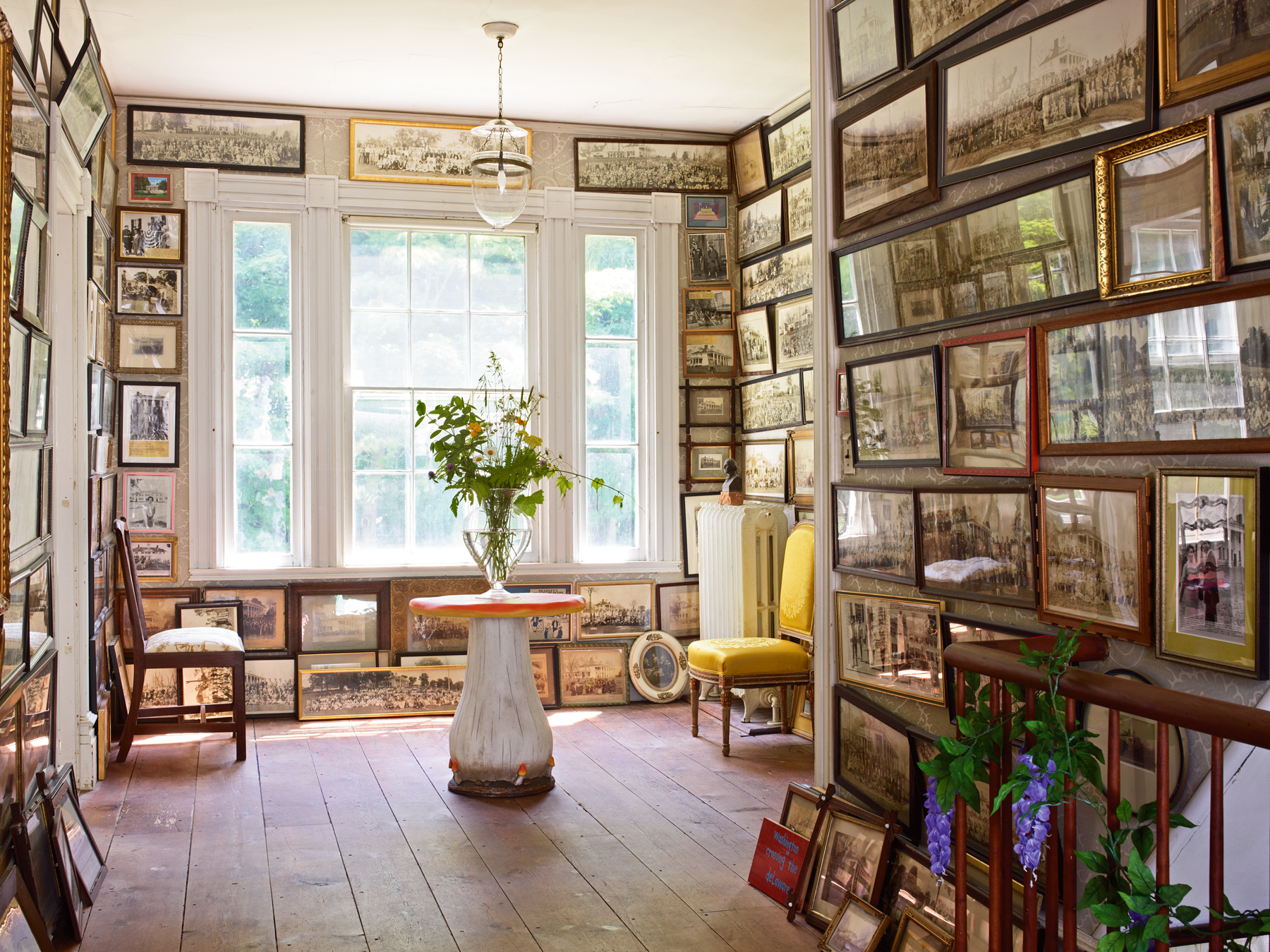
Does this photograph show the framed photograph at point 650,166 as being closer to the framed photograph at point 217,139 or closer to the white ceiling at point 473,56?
the white ceiling at point 473,56

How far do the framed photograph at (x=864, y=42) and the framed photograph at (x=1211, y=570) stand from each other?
63.9 inches

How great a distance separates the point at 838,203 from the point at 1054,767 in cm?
225

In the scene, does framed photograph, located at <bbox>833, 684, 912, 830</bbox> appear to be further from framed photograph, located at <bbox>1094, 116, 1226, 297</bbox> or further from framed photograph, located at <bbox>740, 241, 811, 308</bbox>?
framed photograph, located at <bbox>740, 241, 811, 308</bbox>

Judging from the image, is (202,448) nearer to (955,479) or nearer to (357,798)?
(357,798)

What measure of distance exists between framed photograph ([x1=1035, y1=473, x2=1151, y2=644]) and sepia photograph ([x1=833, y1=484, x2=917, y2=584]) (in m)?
0.60

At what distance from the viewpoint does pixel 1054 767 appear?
173 cm

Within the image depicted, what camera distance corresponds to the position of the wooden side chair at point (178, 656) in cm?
489

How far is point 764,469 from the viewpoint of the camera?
607cm

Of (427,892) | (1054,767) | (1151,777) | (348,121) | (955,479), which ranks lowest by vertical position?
(427,892)

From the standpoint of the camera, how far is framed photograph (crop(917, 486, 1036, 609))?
2.71 meters

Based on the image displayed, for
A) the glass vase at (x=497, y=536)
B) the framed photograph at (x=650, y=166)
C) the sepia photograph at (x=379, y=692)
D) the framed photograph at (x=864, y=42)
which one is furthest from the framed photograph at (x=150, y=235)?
the framed photograph at (x=864, y=42)

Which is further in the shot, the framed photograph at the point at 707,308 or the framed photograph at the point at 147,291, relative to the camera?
the framed photograph at the point at 707,308

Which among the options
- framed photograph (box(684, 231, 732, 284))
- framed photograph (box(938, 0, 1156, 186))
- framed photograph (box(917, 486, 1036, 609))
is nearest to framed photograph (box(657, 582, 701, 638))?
framed photograph (box(684, 231, 732, 284))

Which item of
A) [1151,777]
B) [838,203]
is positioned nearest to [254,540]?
[838,203]
